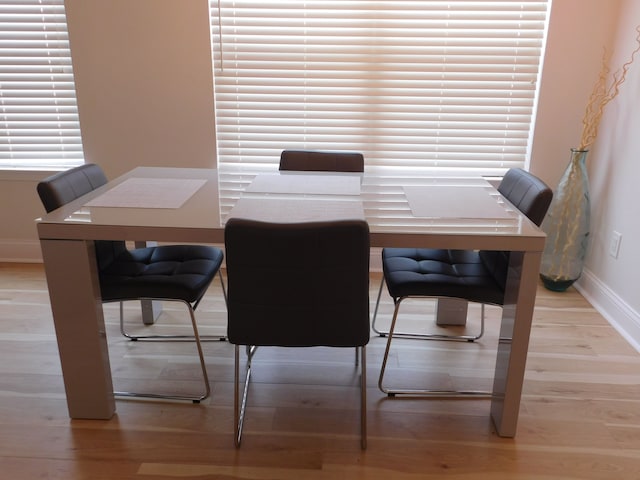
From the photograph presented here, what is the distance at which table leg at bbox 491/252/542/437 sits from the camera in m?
1.52

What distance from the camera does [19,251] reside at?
323 centimetres

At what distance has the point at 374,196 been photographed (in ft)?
6.04

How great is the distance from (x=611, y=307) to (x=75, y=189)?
2612 millimetres

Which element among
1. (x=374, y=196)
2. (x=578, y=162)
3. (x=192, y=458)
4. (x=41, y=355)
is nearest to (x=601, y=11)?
(x=578, y=162)

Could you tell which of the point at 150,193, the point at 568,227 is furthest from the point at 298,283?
the point at 568,227

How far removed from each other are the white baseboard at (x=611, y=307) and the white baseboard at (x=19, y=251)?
3.41 m

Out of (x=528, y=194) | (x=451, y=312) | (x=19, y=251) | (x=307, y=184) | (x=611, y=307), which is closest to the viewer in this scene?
(x=528, y=194)

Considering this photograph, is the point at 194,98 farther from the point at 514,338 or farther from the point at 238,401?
the point at 514,338

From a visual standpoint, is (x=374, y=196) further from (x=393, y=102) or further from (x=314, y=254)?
(x=393, y=102)

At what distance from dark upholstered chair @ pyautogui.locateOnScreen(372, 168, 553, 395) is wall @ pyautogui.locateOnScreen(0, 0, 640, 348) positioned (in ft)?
3.37

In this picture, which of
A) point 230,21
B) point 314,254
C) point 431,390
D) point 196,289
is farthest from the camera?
Answer: point 230,21

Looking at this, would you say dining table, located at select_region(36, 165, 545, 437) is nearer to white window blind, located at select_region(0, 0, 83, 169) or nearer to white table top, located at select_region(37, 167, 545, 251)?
white table top, located at select_region(37, 167, 545, 251)

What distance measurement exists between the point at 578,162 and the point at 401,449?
1921 millimetres

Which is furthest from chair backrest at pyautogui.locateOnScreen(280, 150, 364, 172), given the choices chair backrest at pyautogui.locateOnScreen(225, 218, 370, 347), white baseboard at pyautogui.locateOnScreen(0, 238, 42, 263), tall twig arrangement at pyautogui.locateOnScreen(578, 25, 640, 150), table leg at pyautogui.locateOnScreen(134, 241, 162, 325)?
white baseboard at pyautogui.locateOnScreen(0, 238, 42, 263)
